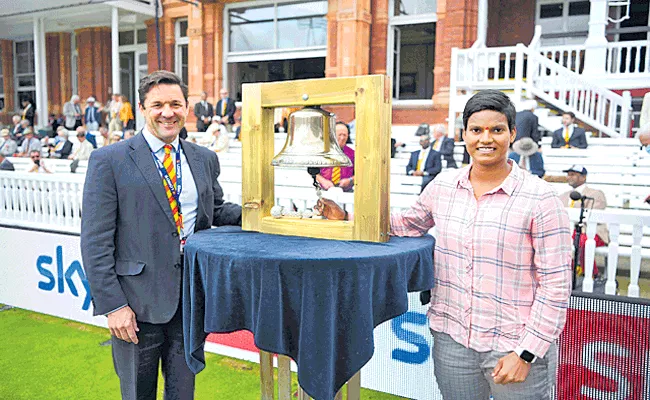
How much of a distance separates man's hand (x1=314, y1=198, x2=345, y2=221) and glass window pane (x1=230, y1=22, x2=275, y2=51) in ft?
53.5

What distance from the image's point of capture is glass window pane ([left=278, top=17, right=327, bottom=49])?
16.6 metres

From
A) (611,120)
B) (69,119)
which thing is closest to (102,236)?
(611,120)

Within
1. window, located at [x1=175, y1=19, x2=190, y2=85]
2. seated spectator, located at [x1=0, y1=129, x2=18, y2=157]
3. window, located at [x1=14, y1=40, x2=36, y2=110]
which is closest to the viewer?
seated spectator, located at [x1=0, y1=129, x2=18, y2=157]

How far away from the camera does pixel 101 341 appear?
4.89 m

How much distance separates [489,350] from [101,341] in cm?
391

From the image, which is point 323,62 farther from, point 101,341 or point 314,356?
point 314,356

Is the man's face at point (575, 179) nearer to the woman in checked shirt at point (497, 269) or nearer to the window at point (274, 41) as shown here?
the woman in checked shirt at point (497, 269)

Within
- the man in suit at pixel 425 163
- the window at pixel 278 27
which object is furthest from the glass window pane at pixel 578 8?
the man in suit at pixel 425 163

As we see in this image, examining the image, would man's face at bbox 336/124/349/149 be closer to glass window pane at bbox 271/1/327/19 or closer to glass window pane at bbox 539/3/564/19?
glass window pane at bbox 271/1/327/19

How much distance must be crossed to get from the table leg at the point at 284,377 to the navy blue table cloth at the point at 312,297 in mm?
559

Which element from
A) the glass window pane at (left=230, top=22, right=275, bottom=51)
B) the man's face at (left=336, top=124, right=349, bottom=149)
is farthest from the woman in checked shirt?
the glass window pane at (left=230, top=22, right=275, bottom=51)

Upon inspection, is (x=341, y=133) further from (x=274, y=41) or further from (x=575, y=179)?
(x=274, y=41)

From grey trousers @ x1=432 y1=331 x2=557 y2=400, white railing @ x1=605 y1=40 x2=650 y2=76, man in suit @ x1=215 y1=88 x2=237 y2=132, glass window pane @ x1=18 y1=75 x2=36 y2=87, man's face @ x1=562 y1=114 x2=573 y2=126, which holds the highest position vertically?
glass window pane @ x1=18 y1=75 x2=36 y2=87

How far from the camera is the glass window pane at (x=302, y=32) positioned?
16.6m
